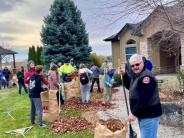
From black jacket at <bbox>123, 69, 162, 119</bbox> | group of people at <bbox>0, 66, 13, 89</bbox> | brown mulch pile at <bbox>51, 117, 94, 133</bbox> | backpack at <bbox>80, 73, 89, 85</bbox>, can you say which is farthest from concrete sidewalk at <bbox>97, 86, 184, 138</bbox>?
group of people at <bbox>0, 66, 13, 89</bbox>

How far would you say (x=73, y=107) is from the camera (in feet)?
47.7

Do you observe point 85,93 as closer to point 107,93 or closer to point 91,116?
point 107,93

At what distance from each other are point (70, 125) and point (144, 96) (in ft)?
18.0

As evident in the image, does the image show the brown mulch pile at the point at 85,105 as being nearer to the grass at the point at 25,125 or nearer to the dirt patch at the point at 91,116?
the grass at the point at 25,125

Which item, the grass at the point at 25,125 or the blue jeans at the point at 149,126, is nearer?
the blue jeans at the point at 149,126

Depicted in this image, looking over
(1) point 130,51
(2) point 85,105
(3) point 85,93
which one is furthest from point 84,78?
(1) point 130,51

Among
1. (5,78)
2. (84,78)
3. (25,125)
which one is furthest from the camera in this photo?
(5,78)

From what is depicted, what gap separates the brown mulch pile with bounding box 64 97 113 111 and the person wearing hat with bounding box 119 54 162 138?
26.8 ft

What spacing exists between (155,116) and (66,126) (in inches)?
208

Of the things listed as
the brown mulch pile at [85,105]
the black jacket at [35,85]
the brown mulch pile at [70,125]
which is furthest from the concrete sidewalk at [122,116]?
the black jacket at [35,85]

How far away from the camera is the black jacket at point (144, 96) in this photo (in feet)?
19.5

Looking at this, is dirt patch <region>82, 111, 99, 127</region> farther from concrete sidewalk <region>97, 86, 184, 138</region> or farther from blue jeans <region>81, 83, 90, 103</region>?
blue jeans <region>81, 83, 90, 103</region>

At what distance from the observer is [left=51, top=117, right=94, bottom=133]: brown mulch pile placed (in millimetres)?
10676

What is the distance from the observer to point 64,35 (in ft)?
99.8
